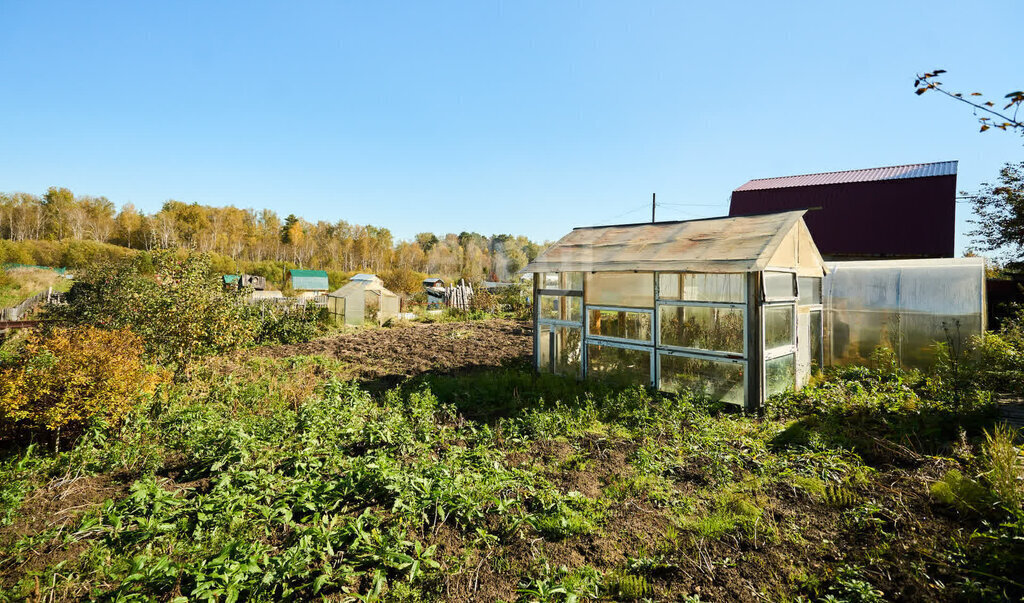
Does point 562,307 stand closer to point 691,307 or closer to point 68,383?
point 691,307

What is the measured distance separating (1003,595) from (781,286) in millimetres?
5806

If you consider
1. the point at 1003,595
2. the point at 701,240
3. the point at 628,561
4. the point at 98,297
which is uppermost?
the point at 701,240

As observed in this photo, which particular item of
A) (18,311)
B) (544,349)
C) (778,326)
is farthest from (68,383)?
(18,311)

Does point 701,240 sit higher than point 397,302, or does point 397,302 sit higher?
point 701,240

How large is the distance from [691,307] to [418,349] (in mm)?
A: 7874

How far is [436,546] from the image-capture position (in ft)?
11.3

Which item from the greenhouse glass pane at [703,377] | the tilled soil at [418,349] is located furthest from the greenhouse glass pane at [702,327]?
the tilled soil at [418,349]

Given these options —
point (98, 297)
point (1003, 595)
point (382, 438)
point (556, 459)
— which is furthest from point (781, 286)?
point (98, 297)

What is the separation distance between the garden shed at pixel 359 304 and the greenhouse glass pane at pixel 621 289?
1214 cm

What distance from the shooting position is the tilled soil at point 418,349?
1059cm

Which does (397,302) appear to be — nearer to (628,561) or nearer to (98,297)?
(98,297)

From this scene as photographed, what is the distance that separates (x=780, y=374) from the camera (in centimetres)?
777

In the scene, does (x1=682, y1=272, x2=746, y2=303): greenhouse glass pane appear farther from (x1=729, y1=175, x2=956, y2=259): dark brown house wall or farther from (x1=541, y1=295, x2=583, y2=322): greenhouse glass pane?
(x1=729, y1=175, x2=956, y2=259): dark brown house wall

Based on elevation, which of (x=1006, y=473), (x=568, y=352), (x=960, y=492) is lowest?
(x=960, y=492)
